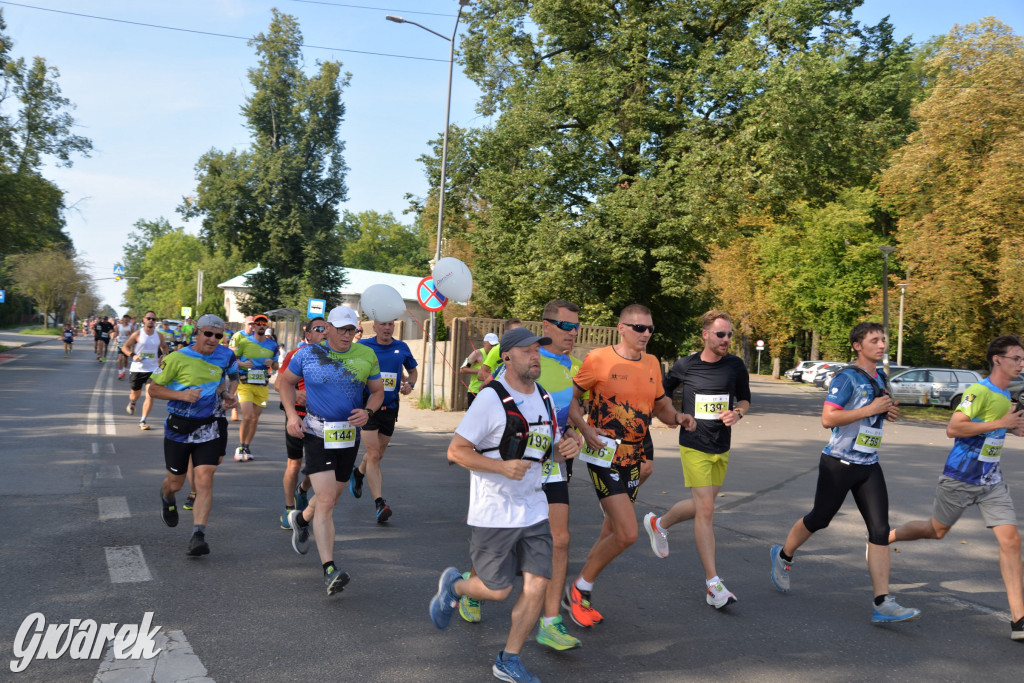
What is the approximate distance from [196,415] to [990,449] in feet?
19.0

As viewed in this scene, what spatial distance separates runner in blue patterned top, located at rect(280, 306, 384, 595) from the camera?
5680 millimetres

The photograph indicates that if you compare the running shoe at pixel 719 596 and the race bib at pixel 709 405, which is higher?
the race bib at pixel 709 405

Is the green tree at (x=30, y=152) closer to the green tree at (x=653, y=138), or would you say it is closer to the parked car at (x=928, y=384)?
the green tree at (x=653, y=138)

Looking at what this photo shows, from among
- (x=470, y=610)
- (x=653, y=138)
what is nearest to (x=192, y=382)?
(x=470, y=610)

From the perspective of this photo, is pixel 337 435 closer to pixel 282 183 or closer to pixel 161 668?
→ pixel 161 668

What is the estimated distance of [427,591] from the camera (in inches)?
218

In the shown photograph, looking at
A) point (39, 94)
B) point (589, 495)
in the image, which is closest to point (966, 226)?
point (589, 495)

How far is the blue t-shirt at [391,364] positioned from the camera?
8.34 m

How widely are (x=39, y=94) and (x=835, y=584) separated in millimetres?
40770

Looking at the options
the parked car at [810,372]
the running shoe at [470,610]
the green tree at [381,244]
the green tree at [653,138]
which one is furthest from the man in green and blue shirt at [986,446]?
the green tree at [381,244]

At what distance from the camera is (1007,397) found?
5.66m

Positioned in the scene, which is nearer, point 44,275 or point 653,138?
point 653,138

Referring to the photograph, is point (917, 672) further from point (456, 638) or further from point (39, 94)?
point (39, 94)

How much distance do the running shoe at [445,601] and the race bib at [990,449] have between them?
369 cm
